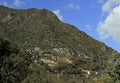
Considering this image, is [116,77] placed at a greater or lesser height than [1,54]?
lesser

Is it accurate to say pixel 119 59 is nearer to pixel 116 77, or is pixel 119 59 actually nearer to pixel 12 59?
pixel 116 77

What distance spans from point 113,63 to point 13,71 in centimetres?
1374

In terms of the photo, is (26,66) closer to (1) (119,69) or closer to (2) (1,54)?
(2) (1,54)

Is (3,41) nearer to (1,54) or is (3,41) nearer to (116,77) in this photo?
(1,54)

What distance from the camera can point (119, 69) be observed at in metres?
49.7

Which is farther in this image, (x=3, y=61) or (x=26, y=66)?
(x=26, y=66)

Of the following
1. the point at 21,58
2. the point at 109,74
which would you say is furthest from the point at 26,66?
the point at 109,74

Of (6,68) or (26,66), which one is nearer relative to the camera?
(6,68)

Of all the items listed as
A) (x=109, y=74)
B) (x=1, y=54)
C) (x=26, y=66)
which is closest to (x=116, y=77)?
(x=109, y=74)

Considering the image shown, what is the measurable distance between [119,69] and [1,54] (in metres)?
16.2

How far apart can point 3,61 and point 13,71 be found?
1.92 m

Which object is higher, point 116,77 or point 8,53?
point 8,53

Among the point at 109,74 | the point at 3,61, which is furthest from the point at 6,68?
the point at 109,74

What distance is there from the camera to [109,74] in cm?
5069
